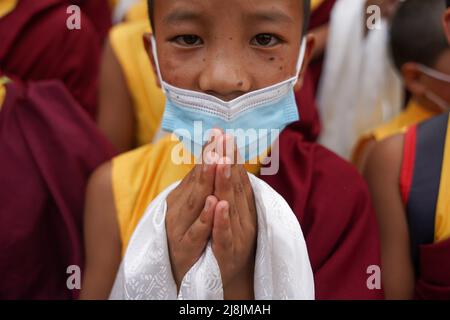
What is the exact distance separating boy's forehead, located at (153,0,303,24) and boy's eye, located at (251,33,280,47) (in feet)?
0.11

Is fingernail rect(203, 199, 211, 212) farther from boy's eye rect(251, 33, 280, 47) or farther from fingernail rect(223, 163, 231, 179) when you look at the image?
boy's eye rect(251, 33, 280, 47)

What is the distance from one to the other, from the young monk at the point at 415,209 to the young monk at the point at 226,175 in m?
0.10

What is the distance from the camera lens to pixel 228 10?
51.9 inches

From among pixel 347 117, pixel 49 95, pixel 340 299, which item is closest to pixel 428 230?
pixel 340 299

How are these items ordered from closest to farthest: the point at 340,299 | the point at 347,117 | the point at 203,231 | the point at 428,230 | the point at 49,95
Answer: the point at 203,231, the point at 340,299, the point at 428,230, the point at 49,95, the point at 347,117

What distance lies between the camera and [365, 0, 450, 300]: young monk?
1541 mm

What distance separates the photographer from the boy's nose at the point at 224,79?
4.33ft

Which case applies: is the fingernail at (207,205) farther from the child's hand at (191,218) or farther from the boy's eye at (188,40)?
the boy's eye at (188,40)

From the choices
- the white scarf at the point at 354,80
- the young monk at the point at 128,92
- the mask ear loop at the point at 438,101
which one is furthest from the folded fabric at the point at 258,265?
the white scarf at the point at 354,80

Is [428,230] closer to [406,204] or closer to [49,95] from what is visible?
[406,204]

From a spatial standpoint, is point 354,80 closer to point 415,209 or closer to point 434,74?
point 434,74

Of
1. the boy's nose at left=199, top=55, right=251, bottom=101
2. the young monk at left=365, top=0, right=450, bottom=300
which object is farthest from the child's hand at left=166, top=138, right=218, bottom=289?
the young monk at left=365, top=0, right=450, bottom=300
